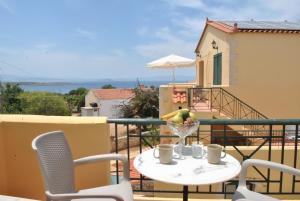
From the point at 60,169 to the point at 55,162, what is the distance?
0.21 ft

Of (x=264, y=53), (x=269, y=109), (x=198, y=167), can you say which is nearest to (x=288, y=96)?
(x=269, y=109)

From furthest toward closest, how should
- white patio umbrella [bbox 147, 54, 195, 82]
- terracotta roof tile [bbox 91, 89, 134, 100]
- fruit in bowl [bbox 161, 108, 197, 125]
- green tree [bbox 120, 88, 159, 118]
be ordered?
terracotta roof tile [bbox 91, 89, 134, 100] < green tree [bbox 120, 88, 159, 118] < white patio umbrella [bbox 147, 54, 195, 82] < fruit in bowl [bbox 161, 108, 197, 125]

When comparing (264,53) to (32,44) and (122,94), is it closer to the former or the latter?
(122,94)

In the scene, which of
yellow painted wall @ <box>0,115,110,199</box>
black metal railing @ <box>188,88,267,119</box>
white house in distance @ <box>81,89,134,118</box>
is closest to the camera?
yellow painted wall @ <box>0,115,110,199</box>

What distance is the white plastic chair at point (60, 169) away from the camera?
64.3 inches

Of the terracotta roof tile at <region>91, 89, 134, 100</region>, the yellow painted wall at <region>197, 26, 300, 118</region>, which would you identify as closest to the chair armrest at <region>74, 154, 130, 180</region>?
the yellow painted wall at <region>197, 26, 300, 118</region>

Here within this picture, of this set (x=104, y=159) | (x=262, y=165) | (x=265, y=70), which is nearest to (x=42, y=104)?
(x=265, y=70)

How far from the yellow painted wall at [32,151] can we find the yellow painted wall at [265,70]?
7.72 meters

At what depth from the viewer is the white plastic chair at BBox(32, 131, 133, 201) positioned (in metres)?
1.63

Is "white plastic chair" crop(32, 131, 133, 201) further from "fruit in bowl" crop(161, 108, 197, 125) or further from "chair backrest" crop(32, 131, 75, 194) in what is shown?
"fruit in bowl" crop(161, 108, 197, 125)

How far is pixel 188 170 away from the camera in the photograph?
5.73ft

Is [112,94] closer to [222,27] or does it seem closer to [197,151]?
[222,27]

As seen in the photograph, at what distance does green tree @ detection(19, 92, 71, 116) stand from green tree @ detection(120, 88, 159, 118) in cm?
435

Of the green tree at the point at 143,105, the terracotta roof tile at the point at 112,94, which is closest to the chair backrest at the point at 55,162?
the green tree at the point at 143,105
